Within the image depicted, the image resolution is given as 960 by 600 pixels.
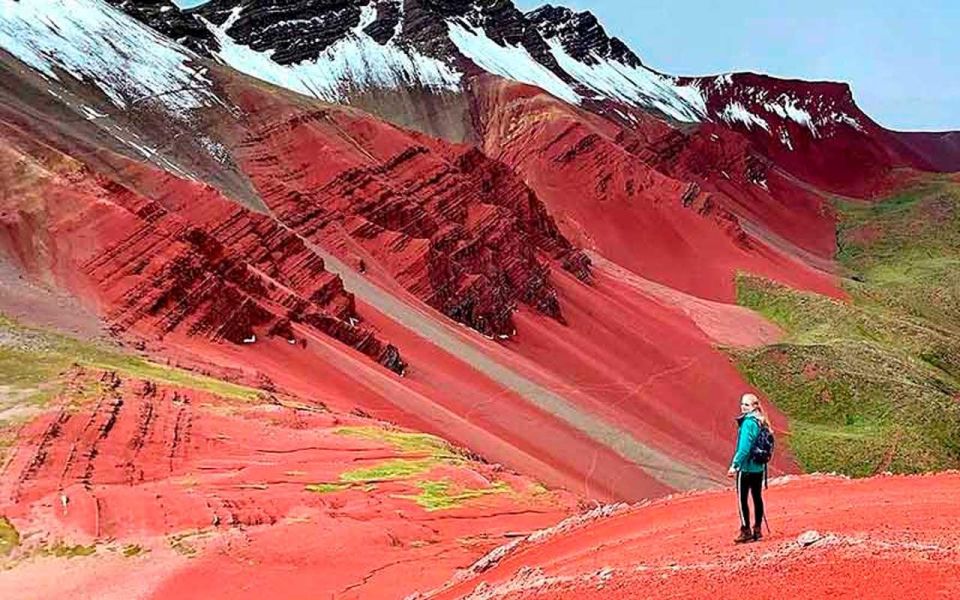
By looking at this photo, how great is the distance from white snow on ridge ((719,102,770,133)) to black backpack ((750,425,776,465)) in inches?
5343

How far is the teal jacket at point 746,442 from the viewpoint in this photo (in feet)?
33.8

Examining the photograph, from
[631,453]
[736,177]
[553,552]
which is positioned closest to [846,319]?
[631,453]

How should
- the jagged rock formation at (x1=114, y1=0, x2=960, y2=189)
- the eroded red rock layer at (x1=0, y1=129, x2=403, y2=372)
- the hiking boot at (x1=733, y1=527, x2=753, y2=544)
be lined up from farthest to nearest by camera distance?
1. the jagged rock formation at (x1=114, y1=0, x2=960, y2=189)
2. the eroded red rock layer at (x1=0, y1=129, x2=403, y2=372)
3. the hiking boot at (x1=733, y1=527, x2=753, y2=544)

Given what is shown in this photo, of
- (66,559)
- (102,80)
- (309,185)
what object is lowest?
(66,559)

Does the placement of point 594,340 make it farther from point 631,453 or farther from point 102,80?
point 102,80

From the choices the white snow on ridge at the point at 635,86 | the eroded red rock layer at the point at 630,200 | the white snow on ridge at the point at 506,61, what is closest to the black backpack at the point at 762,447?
the eroded red rock layer at the point at 630,200

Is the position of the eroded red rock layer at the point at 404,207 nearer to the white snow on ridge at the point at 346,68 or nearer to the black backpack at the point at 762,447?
the white snow on ridge at the point at 346,68

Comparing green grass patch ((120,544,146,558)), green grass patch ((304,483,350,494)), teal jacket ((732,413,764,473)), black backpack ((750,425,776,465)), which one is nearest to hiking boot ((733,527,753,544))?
teal jacket ((732,413,764,473))

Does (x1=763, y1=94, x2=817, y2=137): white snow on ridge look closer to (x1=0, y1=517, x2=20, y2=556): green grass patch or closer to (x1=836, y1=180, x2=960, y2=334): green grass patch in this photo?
(x1=836, y1=180, x2=960, y2=334): green grass patch

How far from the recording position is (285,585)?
46.9 feet

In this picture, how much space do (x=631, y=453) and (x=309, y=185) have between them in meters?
25.8

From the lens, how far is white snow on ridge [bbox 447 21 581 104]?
10912 centimetres

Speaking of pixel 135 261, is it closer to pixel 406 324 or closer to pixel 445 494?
pixel 406 324

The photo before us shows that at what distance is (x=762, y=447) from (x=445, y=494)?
947 centimetres
